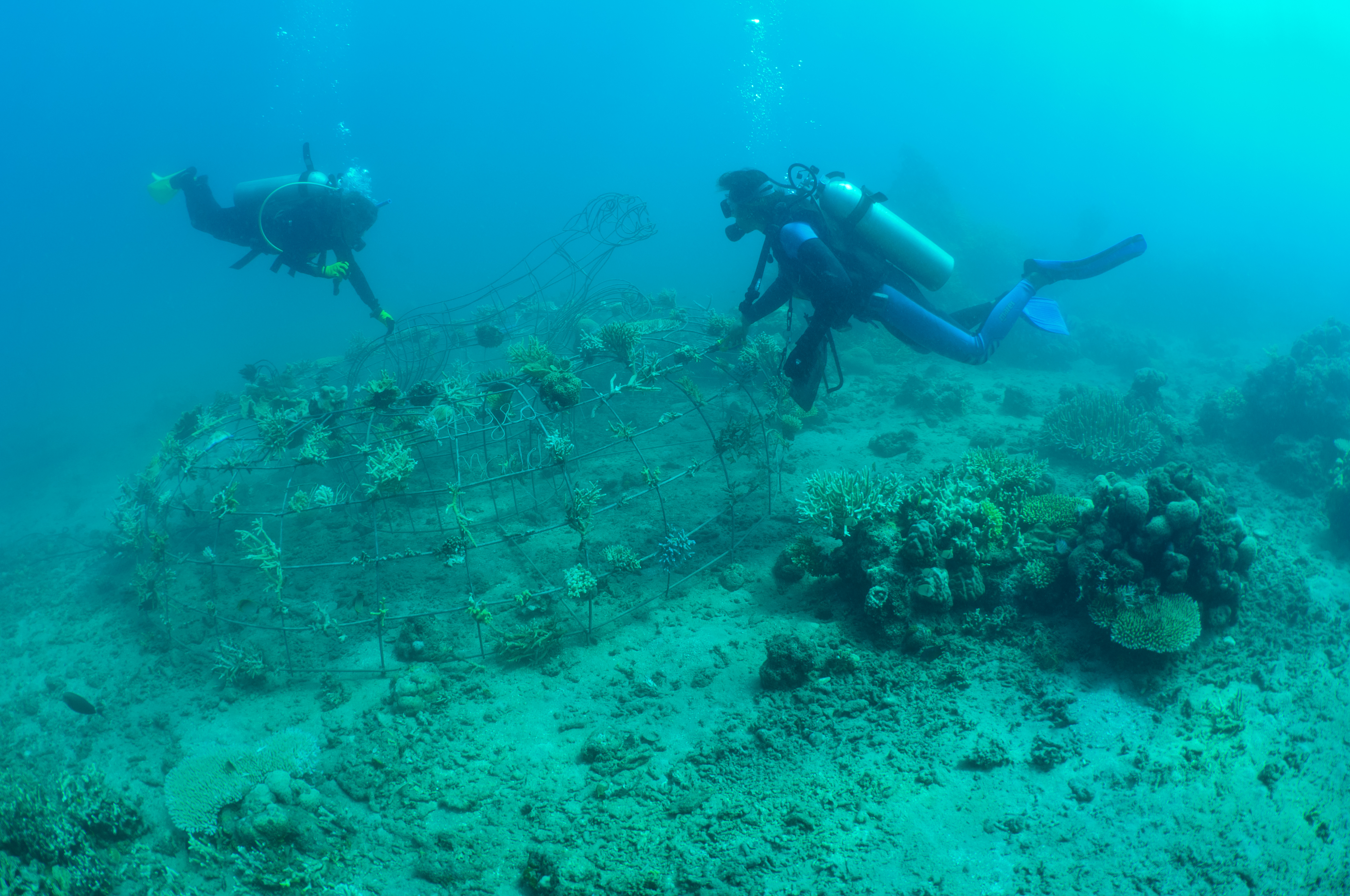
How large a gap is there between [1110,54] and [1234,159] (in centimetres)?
6352

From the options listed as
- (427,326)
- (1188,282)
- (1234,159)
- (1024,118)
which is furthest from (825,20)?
(427,326)

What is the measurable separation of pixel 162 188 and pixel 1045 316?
16.9 meters

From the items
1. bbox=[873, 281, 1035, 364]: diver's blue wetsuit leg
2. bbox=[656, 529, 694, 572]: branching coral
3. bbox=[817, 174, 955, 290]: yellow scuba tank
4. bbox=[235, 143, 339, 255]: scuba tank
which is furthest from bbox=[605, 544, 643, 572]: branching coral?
bbox=[235, 143, 339, 255]: scuba tank

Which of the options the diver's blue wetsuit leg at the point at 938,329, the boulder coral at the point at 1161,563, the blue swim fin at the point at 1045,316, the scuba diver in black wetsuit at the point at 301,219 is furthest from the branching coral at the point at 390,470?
the blue swim fin at the point at 1045,316

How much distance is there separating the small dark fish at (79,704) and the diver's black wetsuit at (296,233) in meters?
6.77

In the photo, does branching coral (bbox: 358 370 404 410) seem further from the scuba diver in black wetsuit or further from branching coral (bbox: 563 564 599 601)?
the scuba diver in black wetsuit

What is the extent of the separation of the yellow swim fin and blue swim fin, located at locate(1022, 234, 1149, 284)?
16156 mm

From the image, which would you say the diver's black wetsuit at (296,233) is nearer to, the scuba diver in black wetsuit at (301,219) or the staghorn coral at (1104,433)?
the scuba diver in black wetsuit at (301,219)

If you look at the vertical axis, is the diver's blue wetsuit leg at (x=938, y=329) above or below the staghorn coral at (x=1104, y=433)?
above

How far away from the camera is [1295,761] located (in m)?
3.96

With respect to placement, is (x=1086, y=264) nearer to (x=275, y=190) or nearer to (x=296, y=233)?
(x=296, y=233)

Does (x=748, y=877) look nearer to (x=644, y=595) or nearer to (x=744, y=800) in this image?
(x=744, y=800)

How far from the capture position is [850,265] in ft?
24.8

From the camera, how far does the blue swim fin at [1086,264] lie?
8.55 meters
